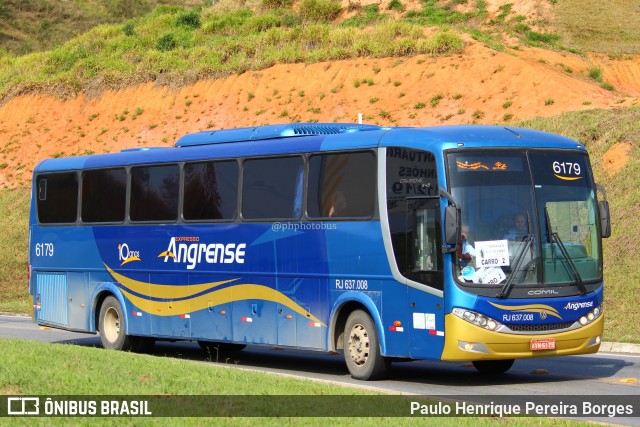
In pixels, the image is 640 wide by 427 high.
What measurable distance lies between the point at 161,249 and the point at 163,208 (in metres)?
0.70

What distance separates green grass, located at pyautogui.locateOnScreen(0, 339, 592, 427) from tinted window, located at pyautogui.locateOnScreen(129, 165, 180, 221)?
5068 millimetres

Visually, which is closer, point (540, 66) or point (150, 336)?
point (150, 336)

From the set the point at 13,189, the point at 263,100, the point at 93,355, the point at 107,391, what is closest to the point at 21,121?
the point at 13,189

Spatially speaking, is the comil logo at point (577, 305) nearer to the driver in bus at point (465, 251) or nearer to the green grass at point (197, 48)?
the driver in bus at point (465, 251)

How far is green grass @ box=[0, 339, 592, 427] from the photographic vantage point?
9945 mm

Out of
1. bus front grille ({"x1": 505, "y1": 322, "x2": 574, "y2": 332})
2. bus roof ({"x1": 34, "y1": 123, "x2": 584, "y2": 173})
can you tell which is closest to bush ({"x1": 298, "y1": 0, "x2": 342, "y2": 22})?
bus roof ({"x1": 34, "y1": 123, "x2": 584, "y2": 173})

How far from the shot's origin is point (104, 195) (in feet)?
66.4

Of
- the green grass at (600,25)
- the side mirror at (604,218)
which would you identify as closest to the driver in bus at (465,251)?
the side mirror at (604,218)

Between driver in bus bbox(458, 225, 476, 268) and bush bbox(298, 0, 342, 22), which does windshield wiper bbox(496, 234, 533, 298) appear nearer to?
driver in bus bbox(458, 225, 476, 268)

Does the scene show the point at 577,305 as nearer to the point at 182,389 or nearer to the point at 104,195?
the point at 182,389

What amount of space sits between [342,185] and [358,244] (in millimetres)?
956

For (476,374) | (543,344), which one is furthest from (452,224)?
(476,374)

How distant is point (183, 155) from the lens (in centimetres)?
1883

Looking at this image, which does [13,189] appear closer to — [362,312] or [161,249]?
[161,249]
